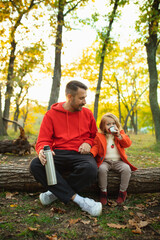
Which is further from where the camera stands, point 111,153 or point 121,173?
point 111,153

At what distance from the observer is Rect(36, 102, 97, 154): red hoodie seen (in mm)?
3244

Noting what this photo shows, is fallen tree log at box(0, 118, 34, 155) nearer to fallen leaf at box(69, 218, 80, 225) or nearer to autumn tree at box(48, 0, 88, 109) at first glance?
autumn tree at box(48, 0, 88, 109)

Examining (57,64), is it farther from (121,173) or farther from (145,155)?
(121,173)

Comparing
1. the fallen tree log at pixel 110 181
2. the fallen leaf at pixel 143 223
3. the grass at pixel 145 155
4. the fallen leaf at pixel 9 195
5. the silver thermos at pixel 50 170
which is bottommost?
the grass at pixel 145 155

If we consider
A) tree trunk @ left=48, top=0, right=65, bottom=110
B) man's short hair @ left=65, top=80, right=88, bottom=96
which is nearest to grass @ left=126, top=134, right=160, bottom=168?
man's short hair @ left=65, top=80, right=88, bottom=96

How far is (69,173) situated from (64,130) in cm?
74

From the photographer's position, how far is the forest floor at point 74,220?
7.30 feet

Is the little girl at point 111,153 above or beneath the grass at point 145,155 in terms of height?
above

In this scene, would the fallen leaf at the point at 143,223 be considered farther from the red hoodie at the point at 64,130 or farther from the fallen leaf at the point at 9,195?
the fallen leaf at the point at 9,195

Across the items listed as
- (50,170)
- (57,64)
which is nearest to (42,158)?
(50,170)

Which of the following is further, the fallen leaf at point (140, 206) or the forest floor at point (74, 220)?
the fallen leaf at point (140, 206)

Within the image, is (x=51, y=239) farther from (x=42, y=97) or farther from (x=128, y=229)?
(x=42, y=97)

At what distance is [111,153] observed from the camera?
3367mm

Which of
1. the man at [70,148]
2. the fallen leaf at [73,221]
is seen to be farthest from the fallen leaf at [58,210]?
the fallen leaf at [73,221]
